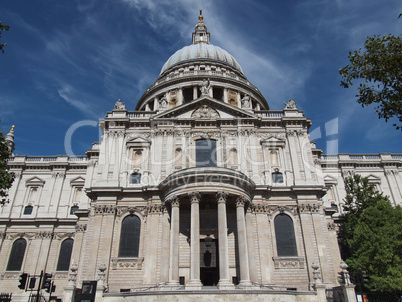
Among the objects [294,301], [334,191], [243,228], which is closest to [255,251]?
[243,228]

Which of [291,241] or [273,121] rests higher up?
[273,121]

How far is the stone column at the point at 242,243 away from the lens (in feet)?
74.9

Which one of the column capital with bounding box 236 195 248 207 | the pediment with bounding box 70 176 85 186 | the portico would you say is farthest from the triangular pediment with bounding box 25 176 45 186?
the column capital with bounding box 236 195 248 207

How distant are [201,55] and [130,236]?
117 ft

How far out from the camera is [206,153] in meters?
30.4

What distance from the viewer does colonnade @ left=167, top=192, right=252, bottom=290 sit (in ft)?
72.2

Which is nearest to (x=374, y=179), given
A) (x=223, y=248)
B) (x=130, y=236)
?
(x=223, y=248)

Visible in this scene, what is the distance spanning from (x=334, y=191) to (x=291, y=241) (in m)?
16.4

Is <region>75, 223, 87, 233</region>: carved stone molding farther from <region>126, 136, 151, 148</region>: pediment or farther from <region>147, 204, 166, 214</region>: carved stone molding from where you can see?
<region>126, 136, 151, 148</region>: pediment

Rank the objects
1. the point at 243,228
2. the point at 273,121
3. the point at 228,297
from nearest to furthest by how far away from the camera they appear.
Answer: the point at 228,297 → the point at 243,228 → the point at 273,121

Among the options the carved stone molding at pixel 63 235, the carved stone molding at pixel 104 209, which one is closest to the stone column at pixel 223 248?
the carved stone molding at pixel 104 209

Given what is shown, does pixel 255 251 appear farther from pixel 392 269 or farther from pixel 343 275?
pixel 392 269

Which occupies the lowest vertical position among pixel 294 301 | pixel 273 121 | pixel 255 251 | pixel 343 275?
pixel 294 301

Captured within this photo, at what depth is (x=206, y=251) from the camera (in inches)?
1034
